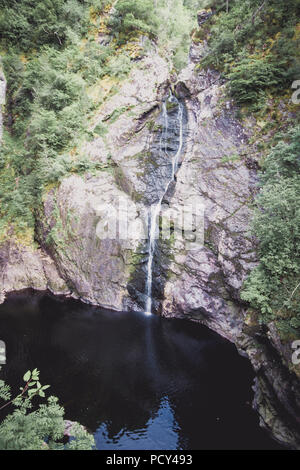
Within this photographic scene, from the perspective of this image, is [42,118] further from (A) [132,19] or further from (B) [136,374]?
(B) [136,374]

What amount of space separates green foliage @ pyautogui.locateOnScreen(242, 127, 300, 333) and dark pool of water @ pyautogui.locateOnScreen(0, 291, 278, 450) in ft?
11.6

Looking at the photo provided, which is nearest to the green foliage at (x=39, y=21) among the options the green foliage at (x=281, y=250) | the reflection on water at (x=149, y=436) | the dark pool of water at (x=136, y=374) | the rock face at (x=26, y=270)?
the rock face at (x=26, y=270)

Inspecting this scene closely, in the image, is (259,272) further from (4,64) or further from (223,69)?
(4,64)

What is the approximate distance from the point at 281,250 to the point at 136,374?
7.07 m

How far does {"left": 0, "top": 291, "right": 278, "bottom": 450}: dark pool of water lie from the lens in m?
7.68

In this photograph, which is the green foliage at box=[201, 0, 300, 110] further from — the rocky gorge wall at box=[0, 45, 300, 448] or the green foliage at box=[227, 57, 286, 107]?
the rocky gorge wall at box=[0, 45, 300, 448]

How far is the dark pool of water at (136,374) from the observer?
7676 mm

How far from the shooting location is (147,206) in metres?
14.4

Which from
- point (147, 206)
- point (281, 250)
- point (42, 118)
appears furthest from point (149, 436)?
point (42, 118)

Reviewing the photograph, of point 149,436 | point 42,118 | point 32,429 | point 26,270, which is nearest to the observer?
point 32,429

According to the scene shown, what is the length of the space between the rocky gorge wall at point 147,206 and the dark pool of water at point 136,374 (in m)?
1.19

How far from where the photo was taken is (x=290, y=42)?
34.1 ft

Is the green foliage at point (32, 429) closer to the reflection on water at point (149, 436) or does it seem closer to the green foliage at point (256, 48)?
the reflection on water at point (149, 436)

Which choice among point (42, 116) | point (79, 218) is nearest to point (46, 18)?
point (42, 116)
